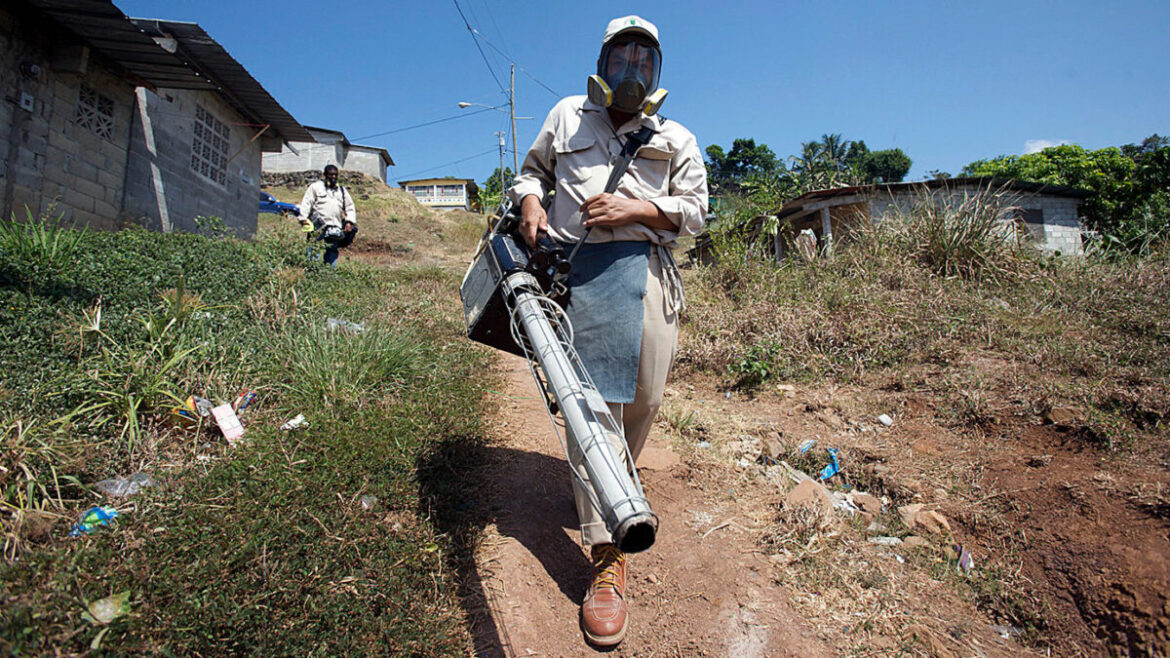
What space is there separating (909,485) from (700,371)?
214cm

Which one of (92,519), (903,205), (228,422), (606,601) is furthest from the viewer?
(903,205)

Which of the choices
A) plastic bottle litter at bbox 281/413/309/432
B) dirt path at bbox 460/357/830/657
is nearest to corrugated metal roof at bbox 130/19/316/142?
plastic bottle litter at bbox 281/413/309/432

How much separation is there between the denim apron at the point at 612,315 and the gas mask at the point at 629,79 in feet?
1.71

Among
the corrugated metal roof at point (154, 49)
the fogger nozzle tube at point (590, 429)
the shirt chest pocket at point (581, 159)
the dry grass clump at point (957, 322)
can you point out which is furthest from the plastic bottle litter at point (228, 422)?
the corrugated metal roof at point (154, 49)

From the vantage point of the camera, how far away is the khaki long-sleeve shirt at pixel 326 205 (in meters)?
7.28

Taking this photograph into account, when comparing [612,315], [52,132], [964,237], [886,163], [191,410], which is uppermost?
[886,163]

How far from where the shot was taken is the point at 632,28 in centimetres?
207

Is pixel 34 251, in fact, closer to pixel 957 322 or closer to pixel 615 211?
pixel 615 211

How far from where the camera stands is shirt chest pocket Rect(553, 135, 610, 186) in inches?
82.7

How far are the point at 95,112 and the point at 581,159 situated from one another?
315 inches

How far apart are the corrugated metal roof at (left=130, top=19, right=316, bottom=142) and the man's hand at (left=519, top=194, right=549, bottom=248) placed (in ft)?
22.2

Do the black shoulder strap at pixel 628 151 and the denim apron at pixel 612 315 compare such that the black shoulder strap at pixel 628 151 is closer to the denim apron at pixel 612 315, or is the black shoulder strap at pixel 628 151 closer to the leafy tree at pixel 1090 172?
the denim apron at pixel 612 315

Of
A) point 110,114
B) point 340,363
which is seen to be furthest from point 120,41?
point 340,363

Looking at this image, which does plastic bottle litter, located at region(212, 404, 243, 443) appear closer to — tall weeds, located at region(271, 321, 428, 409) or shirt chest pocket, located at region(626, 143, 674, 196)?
tall weeds, located at region(271, 321, 428, 409)
